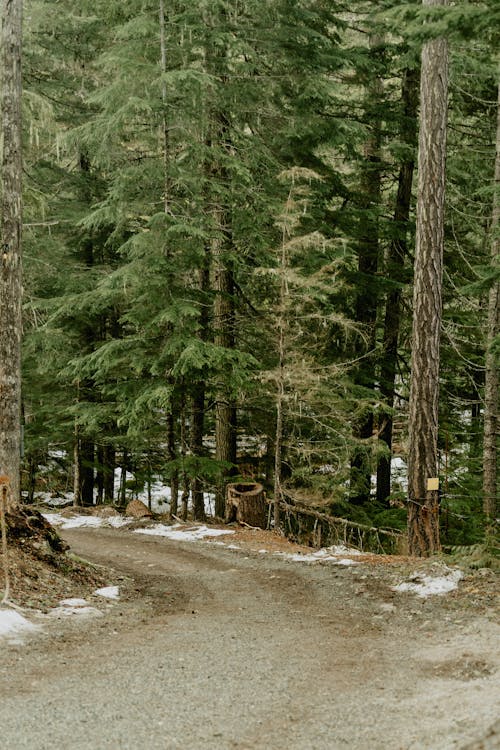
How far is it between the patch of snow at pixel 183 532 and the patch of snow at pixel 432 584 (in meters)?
5.66

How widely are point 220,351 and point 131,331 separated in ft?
32.0

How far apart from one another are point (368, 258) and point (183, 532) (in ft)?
29.7

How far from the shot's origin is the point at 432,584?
310 inches

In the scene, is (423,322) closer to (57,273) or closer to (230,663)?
(230,663)

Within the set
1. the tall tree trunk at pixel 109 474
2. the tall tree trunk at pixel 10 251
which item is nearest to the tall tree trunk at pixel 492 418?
the tall tree trunk at pixel 10 251

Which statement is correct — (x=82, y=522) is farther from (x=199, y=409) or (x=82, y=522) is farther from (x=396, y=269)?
(x=396, y=269)

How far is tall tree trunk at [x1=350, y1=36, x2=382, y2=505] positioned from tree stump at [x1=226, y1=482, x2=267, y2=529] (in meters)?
2.55

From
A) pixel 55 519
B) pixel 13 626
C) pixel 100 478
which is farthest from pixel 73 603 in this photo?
pixel 100 478

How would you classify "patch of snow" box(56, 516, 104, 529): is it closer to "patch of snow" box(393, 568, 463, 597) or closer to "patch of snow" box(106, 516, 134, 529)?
"patch of snow" box(106, 516, 134, 529)

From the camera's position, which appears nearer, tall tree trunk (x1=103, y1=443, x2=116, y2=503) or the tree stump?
the tree stump

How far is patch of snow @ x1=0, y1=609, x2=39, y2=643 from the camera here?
5.92 meters

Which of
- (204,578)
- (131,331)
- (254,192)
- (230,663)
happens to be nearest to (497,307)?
(254,192)

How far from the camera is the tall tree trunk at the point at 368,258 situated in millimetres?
16250

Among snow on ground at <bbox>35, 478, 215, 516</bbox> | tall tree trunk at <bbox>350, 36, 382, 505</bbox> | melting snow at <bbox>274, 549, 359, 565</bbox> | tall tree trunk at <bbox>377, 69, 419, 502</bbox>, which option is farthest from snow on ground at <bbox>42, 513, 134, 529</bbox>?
tall tree trunk at <bbox>377, 69, 419, 502</bbox>
